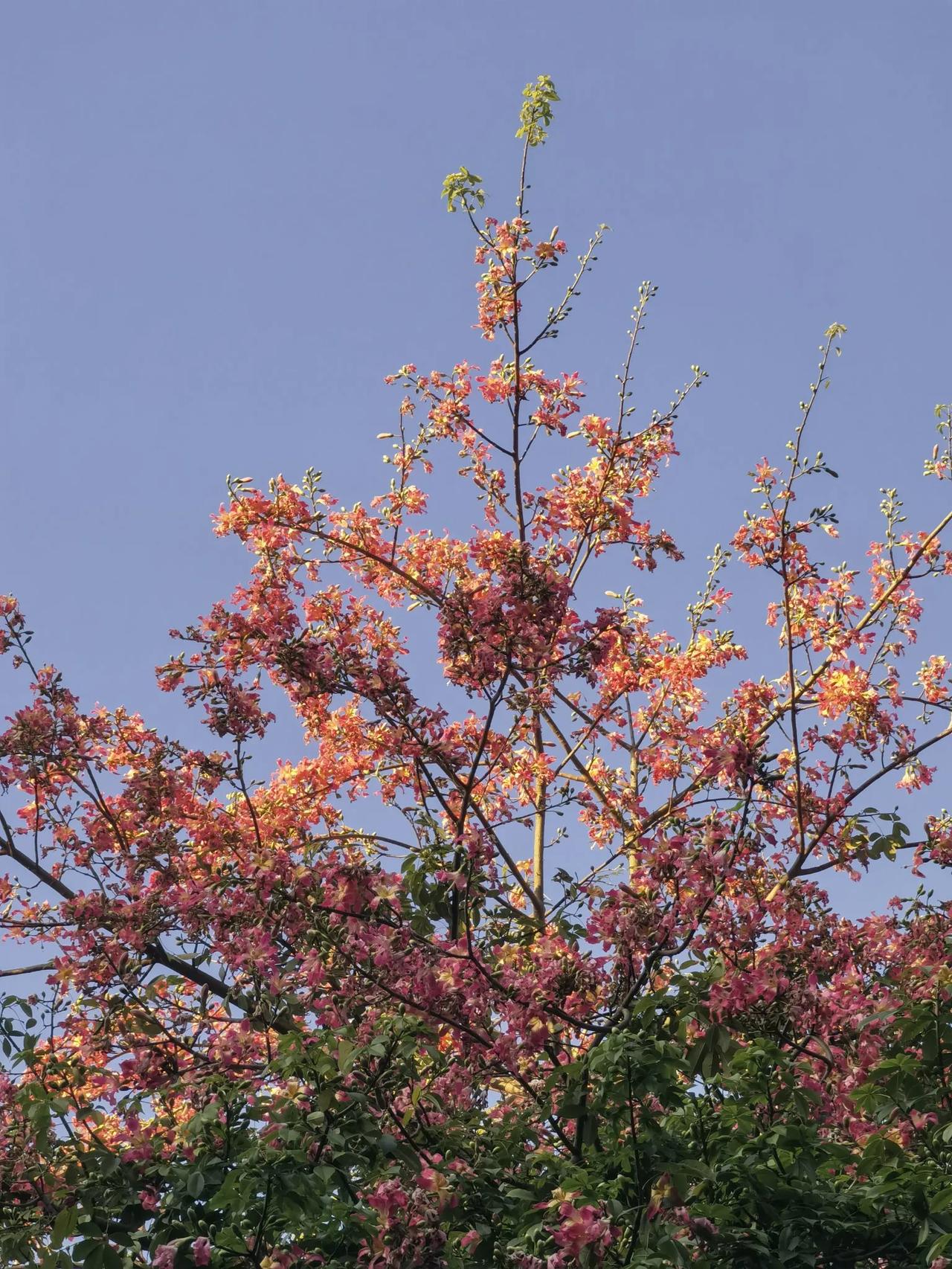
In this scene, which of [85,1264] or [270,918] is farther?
[270,918]

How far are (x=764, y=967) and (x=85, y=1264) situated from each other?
3.01 meters

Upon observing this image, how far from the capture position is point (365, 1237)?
536 centimetres

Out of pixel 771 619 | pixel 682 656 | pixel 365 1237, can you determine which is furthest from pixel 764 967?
pixel 682 656

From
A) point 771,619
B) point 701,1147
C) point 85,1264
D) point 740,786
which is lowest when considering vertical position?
point 701,1147

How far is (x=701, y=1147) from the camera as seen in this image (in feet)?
18.8

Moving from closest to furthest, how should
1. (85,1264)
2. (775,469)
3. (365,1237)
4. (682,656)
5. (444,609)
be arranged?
(85,1264), (365,1237), (444,609), (775,469), (682,656)

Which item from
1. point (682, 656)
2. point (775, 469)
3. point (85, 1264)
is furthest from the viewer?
point (682, 656)

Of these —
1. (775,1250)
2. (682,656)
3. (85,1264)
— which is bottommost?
(775,1250)

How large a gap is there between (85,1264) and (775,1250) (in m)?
2.61

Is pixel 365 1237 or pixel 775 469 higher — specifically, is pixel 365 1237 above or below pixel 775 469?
below

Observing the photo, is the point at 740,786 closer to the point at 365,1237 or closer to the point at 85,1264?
the point at 365,1237

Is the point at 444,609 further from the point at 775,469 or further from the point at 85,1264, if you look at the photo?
the point at 85,1264

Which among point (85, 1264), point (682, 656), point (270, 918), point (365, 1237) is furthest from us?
point (682, 656)

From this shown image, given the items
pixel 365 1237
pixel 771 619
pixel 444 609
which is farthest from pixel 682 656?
pixel 365 1237
